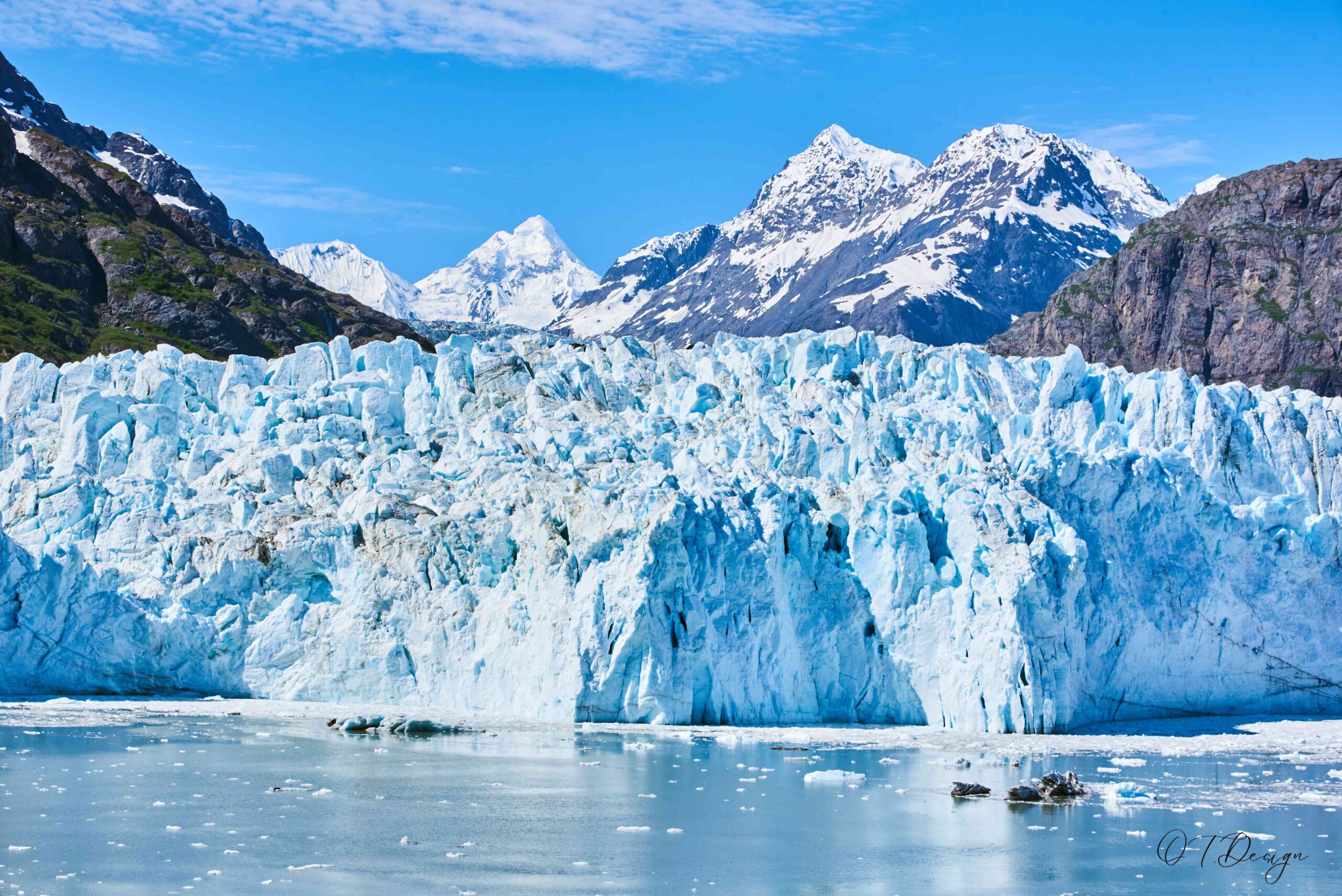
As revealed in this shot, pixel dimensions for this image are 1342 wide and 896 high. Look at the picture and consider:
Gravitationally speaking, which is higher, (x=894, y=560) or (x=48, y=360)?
(x=48, y=360)

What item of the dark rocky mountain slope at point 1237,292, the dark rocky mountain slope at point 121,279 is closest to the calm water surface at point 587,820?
the dark rocky mountain slope at point 121,279

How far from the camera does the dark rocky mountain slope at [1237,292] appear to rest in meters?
110

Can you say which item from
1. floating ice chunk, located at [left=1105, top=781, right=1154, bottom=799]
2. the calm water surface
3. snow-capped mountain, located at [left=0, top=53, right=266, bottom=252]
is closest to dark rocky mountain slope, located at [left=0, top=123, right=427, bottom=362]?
snow-capped mountain, located at [left=0, top=53, right=266, bottom=252]

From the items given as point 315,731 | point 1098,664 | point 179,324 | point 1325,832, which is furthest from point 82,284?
point 1325,832

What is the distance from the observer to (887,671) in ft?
95.5

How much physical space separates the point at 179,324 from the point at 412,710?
5602cm

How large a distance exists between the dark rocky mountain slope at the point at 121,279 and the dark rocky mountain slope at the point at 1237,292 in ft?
206

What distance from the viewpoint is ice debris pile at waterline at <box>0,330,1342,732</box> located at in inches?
1113

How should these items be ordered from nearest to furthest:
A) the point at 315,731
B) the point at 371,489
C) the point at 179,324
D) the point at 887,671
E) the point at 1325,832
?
the point at 1325,832
the point at 315,731
the point at 887,671
the point at 371,489
the point at 179,324

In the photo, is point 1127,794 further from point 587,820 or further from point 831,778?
point 587,820

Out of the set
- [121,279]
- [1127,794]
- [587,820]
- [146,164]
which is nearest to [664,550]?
[587,820]

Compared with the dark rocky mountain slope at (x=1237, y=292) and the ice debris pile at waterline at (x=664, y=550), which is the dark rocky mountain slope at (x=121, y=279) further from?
the dark rocky mountain slope at (x=1237, y=292)

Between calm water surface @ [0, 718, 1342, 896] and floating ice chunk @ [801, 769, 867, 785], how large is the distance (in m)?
0.19

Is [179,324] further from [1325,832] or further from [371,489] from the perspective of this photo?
[1325,832]
